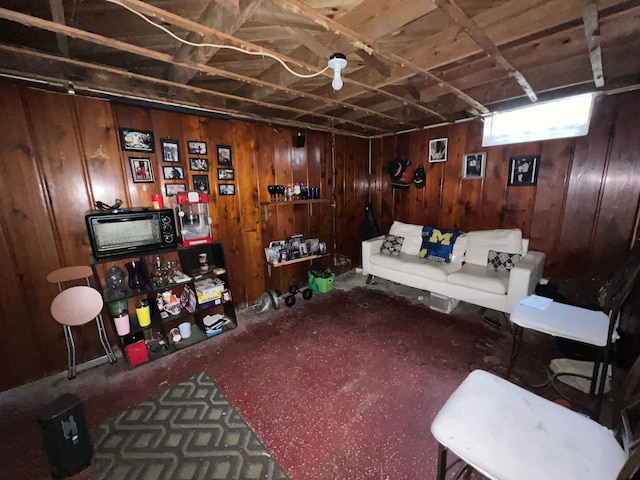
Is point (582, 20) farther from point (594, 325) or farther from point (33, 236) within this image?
point (33, 236)

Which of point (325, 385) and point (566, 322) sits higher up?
point (566, 322)

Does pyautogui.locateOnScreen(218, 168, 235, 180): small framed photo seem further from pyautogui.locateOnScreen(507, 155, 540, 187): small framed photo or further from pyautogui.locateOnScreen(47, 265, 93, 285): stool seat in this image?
pyautogui.locateOnScreen(507, 155, 540, 187): small framed photo

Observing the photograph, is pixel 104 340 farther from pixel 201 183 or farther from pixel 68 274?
pixel 201 183

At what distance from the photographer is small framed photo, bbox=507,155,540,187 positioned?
291 centimetres

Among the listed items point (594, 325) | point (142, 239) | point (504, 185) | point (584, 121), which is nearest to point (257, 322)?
point (142, 239)

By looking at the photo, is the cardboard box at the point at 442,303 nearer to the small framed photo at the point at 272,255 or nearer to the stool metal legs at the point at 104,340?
the small framed photo at the point at 272,255

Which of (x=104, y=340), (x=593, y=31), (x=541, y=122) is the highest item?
(x=593, y=31)

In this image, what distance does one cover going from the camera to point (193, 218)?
107 inches

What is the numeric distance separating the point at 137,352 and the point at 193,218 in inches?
52.8

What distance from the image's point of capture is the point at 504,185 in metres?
3.16

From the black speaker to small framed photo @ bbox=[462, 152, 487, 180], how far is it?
430 centimetres

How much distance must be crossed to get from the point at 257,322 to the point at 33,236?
2.07m

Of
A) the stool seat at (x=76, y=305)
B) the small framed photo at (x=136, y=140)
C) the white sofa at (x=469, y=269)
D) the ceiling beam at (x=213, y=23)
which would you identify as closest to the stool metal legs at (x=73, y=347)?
the stool seat at (x=76, y=305)

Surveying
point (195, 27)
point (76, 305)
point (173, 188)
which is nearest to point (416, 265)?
point (173, 188)
